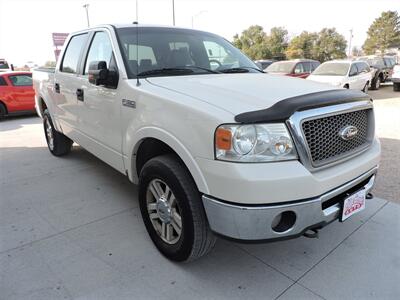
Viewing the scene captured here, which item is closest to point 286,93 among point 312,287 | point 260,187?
point 260,187

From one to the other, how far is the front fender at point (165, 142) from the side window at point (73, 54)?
5.75 feet

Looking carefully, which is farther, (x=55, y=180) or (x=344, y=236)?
(x=55, y=180)

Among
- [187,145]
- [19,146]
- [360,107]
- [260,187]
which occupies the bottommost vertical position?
[19,146]

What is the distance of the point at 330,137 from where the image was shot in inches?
85.1

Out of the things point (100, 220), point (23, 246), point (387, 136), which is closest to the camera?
point (23, 246)

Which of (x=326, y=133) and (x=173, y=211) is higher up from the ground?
(x=326, y=133)

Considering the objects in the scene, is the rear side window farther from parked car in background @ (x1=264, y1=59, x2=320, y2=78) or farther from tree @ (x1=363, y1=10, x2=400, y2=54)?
tree @ (x1=363, y1=10, x2=400, y2=54)

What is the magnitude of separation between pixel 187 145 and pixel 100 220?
1670mm

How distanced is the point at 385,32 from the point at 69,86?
226 feet

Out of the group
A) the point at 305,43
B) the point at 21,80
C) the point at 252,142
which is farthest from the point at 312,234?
the point at 305,43

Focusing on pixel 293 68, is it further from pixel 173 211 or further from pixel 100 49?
pixel 173 211

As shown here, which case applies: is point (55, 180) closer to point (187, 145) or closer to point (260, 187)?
point (187, 145)

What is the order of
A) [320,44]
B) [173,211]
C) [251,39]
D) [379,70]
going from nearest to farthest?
[173,211] < [379,70] < [320,44] < [251,39]

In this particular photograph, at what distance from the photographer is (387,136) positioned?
6.35 metres
